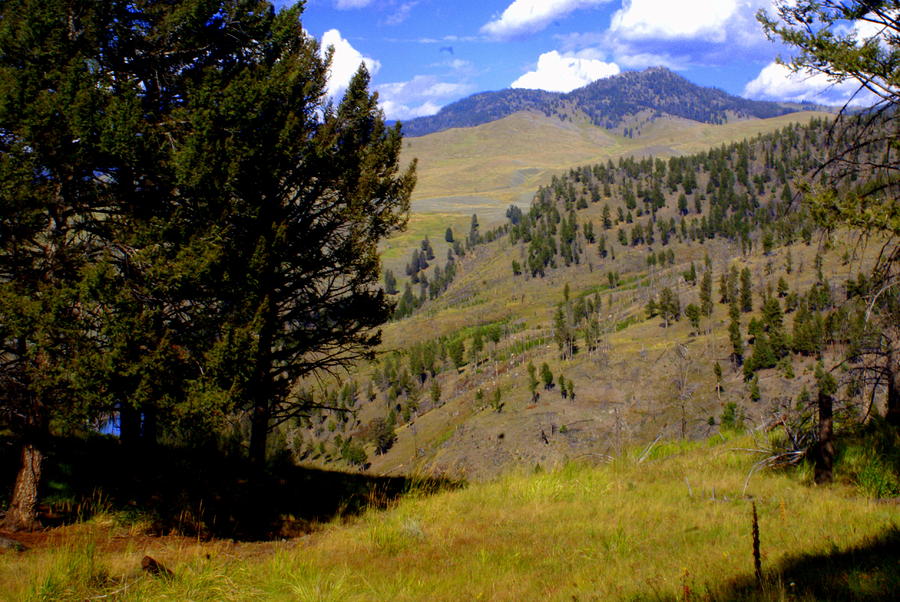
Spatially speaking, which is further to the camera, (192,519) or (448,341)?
(448,341)

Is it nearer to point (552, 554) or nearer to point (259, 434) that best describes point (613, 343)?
point (259, 434)

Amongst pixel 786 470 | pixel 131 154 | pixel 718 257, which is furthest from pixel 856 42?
pixel 718 257

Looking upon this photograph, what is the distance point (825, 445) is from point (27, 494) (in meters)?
10.5

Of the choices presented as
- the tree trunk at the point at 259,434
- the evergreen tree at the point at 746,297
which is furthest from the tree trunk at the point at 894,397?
the evergreen tree at the point at 746,297

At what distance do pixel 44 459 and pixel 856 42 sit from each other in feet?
41.7

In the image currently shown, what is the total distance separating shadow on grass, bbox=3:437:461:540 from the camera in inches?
326

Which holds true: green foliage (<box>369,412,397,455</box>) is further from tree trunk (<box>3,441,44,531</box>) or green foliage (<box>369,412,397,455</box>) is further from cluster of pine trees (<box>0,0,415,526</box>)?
tree trunk (<box>3,441,44,531</box>)

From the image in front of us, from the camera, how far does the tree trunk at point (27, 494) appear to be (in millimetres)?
7406

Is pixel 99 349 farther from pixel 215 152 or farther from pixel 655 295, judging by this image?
pixel 655 295

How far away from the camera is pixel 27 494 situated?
752 cm

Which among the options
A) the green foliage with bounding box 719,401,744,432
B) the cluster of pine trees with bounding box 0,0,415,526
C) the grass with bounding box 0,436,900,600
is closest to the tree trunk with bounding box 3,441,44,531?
the cluster of pine trees with bounding box 0,0,415,526

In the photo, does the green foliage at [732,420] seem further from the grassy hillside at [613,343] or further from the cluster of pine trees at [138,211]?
the cluster of pine trees at [138,211]

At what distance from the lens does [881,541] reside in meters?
5.05

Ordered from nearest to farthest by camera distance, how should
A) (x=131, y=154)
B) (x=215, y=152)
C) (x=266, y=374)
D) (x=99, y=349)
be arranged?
(x=99, y=349)
(x=131, y=154)
(x=215, y=152)
(x=266, y=374)
